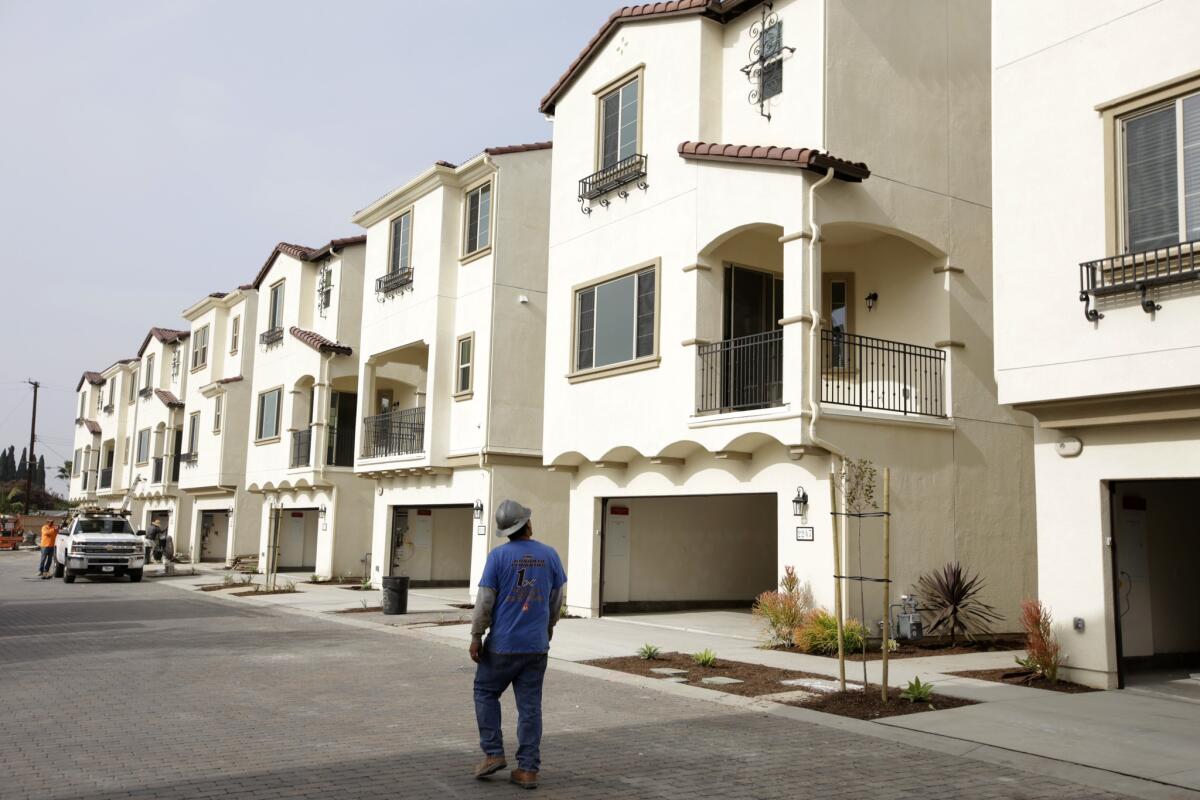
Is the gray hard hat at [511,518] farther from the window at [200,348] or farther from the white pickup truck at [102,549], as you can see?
the window at [200,348]

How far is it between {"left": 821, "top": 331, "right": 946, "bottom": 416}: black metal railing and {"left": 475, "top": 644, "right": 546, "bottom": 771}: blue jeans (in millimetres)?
9398

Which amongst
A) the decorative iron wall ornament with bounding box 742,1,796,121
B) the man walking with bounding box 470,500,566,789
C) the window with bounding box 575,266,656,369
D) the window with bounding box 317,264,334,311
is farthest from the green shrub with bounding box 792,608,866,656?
the window with bounding box 317,264,334,311

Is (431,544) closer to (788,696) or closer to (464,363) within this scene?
(464,363)

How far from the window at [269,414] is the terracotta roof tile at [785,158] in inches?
826

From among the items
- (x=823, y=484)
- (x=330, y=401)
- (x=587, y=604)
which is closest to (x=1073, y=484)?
(x=823, y=484)

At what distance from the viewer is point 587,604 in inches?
754

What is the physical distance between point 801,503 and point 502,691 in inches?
333

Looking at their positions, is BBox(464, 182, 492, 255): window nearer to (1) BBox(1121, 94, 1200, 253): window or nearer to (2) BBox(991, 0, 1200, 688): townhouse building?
(2) BBox(991, 0, 1200, 688): townhouse building

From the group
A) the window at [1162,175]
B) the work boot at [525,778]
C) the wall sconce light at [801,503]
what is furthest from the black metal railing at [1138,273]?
the work boot at [525,778]

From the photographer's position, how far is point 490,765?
6922 mm

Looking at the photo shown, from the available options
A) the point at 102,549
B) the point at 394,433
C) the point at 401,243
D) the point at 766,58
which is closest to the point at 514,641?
the point at 766,58

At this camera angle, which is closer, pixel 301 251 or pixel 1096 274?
pixel 1096 274

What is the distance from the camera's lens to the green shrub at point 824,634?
525 inches

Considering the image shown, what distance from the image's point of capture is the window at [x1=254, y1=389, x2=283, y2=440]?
33.1m
